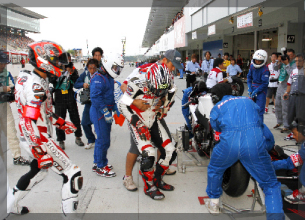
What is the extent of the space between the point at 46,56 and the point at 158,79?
1.23 metres

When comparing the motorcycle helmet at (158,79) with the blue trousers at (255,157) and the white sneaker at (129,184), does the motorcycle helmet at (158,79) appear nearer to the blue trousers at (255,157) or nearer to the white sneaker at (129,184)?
the blue trousers at (255,157)

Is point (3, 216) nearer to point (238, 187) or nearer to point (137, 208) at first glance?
point (137, 208)

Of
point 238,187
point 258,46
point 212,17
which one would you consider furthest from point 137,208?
point 258,46

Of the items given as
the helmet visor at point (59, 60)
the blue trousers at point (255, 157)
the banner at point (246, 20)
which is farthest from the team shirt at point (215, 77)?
the helmet visor at point (59, 60)

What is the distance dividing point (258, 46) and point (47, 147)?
50.4ft

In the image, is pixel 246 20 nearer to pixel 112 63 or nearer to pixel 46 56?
pixel 112 63

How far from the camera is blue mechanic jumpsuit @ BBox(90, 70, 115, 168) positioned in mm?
3654

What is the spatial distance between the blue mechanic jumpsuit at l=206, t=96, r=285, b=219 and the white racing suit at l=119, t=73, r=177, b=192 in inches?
33.1

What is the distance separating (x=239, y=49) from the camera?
690 inches

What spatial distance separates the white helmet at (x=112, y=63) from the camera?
145 inches

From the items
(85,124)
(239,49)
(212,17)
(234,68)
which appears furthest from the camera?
(239,49)

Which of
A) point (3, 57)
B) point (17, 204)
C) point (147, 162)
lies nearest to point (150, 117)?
point (147, 162)

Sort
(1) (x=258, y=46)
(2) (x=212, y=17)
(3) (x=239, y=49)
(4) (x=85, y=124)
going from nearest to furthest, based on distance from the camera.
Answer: (4) (x=85, y=124)
(2) (x=212, y=17)
(1) (x=258, y=46)
(3) (x=239, y=49)

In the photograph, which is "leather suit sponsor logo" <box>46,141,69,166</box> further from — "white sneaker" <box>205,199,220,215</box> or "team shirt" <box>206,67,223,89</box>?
"team shirt" <box>206,67,223,89</box>
